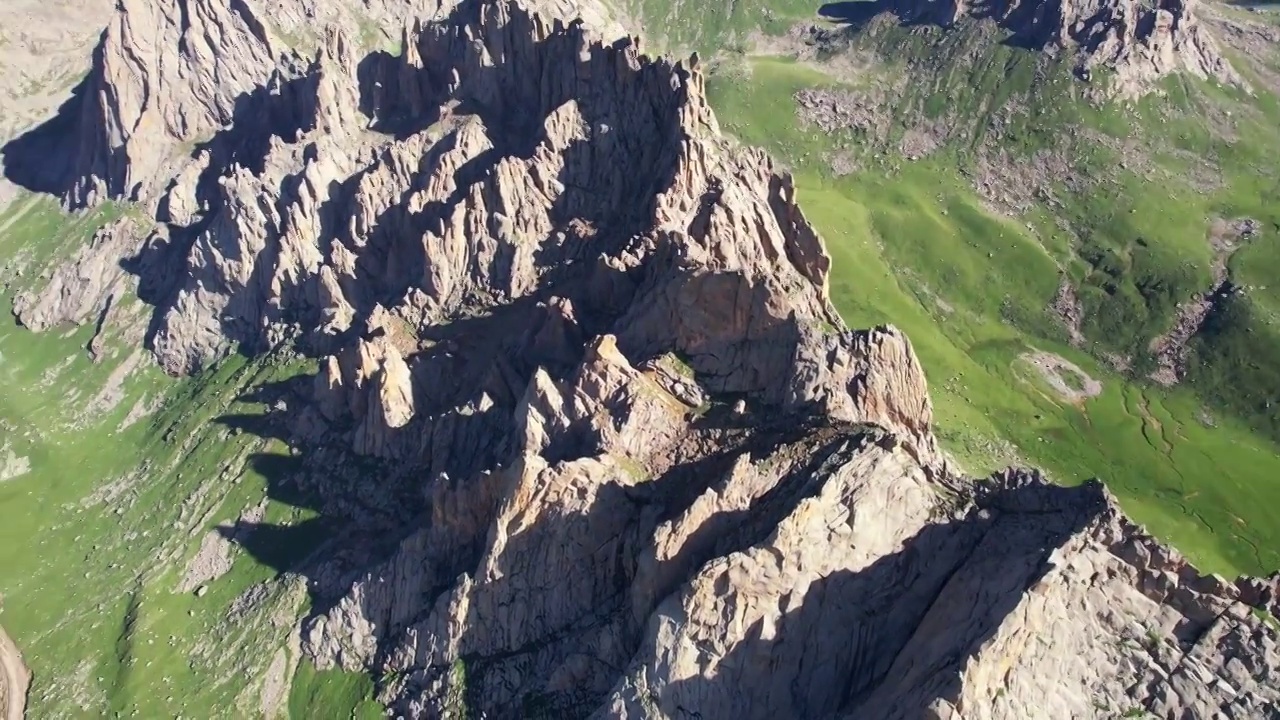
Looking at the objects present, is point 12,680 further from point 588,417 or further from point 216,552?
point 588,417

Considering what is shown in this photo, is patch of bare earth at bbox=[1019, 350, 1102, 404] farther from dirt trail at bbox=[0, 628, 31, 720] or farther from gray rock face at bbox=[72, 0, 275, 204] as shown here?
gray rock face at bbox=[72, 0, 275, 204]

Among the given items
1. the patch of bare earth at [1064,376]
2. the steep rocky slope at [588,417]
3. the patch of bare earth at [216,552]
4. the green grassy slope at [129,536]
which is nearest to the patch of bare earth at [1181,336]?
the patch of bare earth at [1064,376]

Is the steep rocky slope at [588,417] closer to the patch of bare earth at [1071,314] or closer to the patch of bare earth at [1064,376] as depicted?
the patch of bare earth at [1064,376]

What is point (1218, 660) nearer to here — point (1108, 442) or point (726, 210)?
point (726, 210)

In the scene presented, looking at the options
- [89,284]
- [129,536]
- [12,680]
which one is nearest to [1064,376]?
[129,536]

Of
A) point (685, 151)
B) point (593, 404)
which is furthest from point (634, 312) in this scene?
point (685, 151)

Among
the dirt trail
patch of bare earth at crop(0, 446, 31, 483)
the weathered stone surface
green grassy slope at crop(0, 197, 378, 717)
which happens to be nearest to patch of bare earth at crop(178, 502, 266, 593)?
green grassy slope at crop(0, 197, 378, 717)
